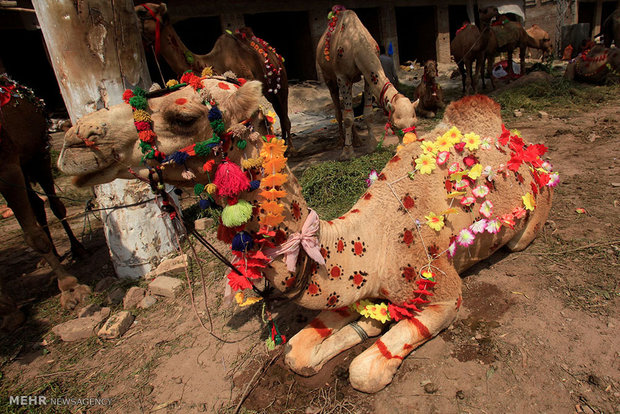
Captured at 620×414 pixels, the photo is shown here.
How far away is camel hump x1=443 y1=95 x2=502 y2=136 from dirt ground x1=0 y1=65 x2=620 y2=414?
120cm

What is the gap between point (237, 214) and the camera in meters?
1.93

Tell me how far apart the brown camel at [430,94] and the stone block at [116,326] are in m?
8.84

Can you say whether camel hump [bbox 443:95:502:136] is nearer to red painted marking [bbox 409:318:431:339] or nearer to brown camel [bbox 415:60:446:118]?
red painted marking [bbox 409:318:431:339]

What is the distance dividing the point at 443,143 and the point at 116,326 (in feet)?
11.0

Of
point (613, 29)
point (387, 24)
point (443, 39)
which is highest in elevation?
point (387, 24)

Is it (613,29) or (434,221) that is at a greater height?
(613,29)

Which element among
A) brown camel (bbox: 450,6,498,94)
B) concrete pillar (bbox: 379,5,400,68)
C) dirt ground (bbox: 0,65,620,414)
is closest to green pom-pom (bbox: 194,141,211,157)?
dirt ground (bbox: 0,65,620,414)

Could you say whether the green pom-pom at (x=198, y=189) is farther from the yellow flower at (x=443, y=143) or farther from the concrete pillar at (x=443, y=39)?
the concrete pillar at (x=443, y=39)

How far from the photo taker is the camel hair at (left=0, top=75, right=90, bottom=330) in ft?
12.7

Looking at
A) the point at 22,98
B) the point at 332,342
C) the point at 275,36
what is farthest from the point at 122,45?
the point at 275,36

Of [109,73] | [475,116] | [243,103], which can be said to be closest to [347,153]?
[475,116]

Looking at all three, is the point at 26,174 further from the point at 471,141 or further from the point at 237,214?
the point at 471,141

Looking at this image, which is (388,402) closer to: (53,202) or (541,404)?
(541,404)

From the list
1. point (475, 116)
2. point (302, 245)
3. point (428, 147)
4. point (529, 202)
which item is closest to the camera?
point (302, 245)
